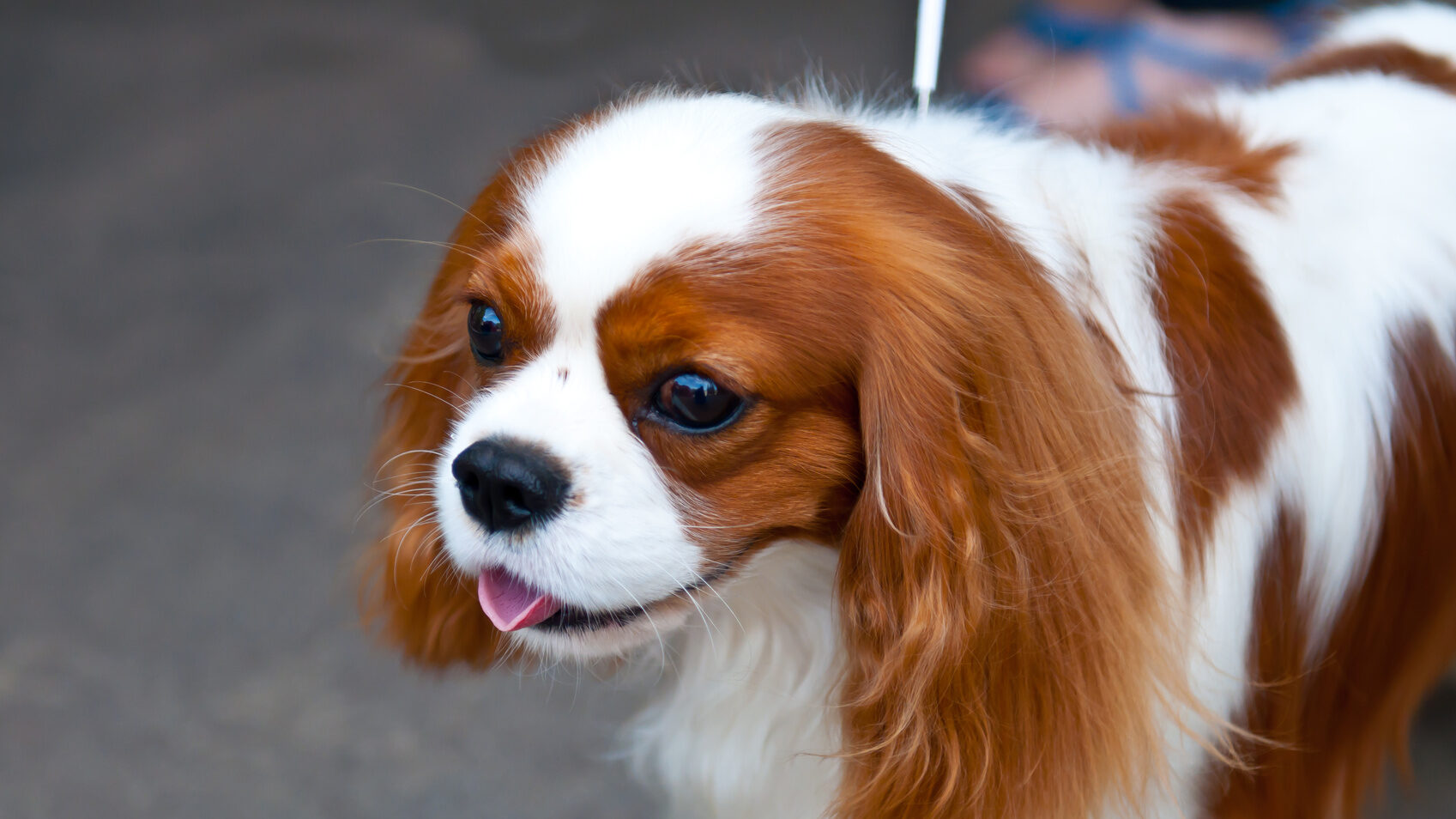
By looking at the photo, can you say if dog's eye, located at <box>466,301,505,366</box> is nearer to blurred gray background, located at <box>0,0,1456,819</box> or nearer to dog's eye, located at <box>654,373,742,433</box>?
dog's eye, located at <box>654,373,742,433</box>

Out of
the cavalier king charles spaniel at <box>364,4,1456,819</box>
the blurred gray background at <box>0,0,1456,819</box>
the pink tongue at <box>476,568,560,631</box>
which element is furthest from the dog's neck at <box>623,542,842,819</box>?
the blurred gray background at <box>0,0,1456,819</box>

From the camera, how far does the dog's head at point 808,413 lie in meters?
0.96

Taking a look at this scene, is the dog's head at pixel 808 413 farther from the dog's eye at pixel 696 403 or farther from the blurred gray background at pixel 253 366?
the blurred gray background at pixel 253 366

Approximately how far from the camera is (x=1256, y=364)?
1.12m

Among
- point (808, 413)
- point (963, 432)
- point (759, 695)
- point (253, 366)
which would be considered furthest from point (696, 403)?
point (253, 366)

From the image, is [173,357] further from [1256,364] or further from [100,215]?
[1256,364]

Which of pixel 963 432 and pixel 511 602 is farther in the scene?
pixel 511 602

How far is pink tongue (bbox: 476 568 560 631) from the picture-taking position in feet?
3.49

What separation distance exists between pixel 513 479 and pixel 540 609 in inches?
6.2

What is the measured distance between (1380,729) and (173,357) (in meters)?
2.05

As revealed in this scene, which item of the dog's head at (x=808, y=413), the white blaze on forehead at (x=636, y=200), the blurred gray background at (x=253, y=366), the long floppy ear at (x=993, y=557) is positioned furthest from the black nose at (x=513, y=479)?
the blurred gray background at (x=253, y=366)

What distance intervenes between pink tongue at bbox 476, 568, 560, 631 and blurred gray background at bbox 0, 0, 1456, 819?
0.58 meters

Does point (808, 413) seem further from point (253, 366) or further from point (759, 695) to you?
point (253, 366)

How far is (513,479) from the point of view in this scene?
957mm
